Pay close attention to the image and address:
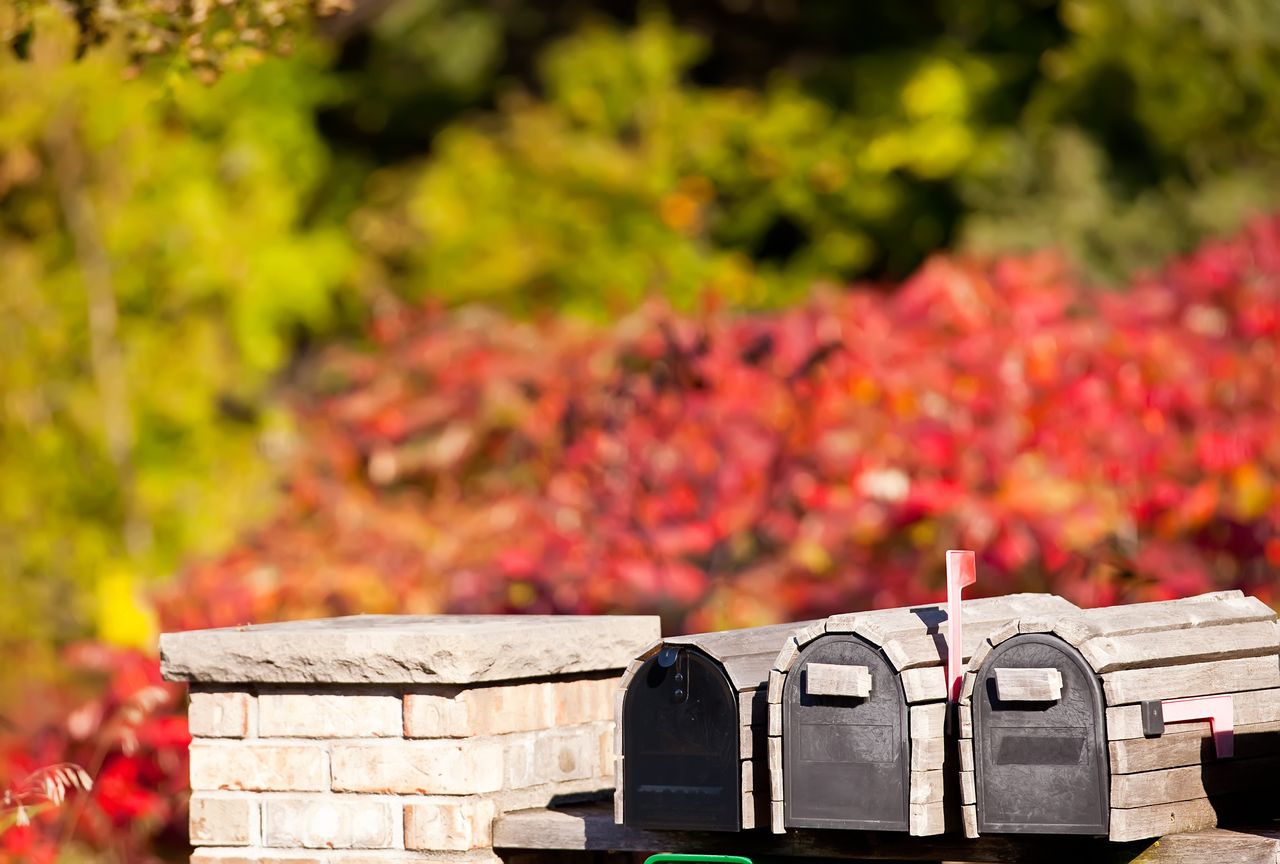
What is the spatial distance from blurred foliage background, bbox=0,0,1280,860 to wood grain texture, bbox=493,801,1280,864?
347cm

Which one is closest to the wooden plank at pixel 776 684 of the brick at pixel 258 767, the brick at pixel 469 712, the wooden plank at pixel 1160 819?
the wooden plank at pixel 1160 819

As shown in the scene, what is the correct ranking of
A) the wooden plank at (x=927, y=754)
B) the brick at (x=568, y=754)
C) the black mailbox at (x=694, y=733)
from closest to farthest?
the wooden plank at (x=927, y=754) < the black mailbox at (x=694, y=733) < the brick at (x=568, y=754)

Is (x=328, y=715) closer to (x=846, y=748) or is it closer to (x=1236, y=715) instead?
(x=846, y=748)

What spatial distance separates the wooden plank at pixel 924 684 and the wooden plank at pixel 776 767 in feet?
0.77

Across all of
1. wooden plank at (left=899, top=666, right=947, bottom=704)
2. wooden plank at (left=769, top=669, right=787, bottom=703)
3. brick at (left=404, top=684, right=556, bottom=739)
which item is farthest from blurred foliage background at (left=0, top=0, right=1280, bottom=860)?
wooden plank at (left=899, top=666, right=947, bottom=704)

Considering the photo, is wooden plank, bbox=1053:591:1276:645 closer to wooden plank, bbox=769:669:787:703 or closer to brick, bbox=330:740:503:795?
wooden plank, bbox=769:669:787:703

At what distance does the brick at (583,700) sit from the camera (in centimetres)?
334

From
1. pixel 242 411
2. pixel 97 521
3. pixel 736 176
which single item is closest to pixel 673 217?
pixel 736 176

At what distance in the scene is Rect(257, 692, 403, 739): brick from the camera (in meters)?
3.10

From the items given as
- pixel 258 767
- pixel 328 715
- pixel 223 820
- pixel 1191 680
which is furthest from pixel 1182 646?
pixel 223 820

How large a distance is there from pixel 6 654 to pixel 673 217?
483 centimetres

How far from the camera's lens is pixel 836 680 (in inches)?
104

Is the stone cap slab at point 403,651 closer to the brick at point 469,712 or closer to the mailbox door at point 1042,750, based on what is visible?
the brick at point 469,712

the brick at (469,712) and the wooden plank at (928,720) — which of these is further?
the brick at (469,712)
